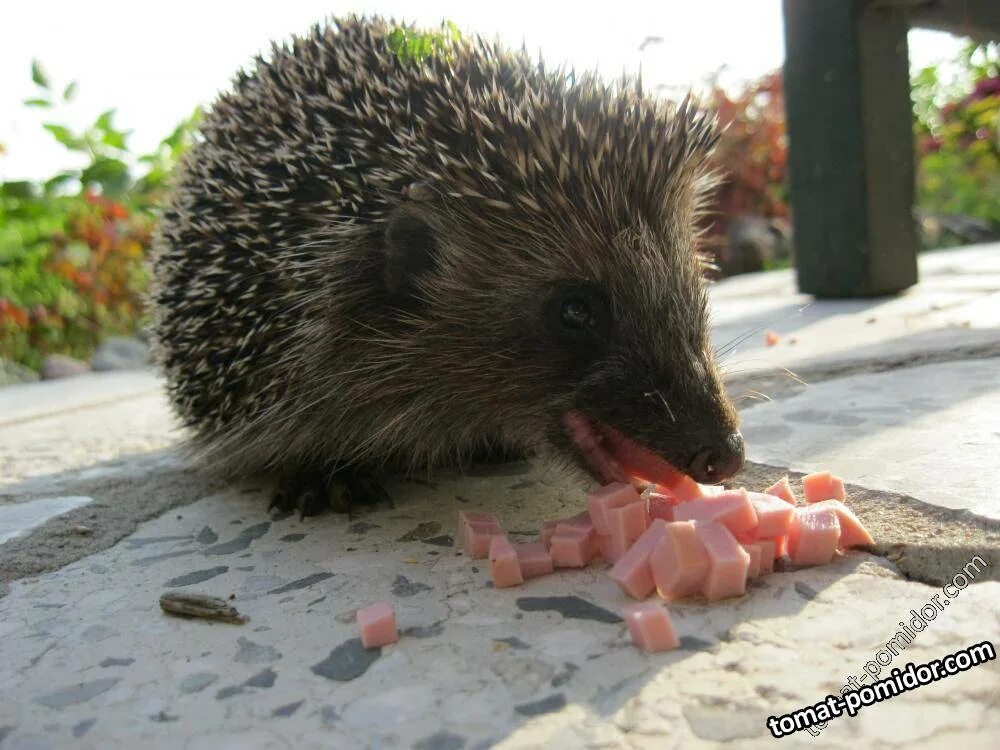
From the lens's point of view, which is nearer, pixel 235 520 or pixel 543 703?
pixel 543 703

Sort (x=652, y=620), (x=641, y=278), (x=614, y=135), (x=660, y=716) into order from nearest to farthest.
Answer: (x=660, y=716) < (x=652, y=620) < (x=641, y=278) < (x=614, y=135)

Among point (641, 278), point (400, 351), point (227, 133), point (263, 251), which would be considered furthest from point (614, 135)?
point (227, 133)

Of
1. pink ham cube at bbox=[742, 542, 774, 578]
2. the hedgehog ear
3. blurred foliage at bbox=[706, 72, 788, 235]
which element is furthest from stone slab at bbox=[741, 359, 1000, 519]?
blurred foliage at bbox=[706, 72, 788, 235]

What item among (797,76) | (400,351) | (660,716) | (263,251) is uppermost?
(797,76)

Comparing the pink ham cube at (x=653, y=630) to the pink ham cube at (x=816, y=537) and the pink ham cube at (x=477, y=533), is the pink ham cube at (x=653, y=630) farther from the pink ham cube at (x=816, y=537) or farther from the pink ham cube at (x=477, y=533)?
the pink ham cube at (x=477, y=533)

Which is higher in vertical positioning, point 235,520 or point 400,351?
point 400,351

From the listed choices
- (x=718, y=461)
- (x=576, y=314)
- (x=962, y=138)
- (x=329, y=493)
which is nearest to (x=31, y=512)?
(x=329, y=493)

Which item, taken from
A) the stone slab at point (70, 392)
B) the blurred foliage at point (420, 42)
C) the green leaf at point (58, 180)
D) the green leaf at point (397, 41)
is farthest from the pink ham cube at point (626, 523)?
the green leaf at point (58, 180)

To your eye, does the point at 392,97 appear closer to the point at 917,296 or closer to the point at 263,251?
the point at 263,251
